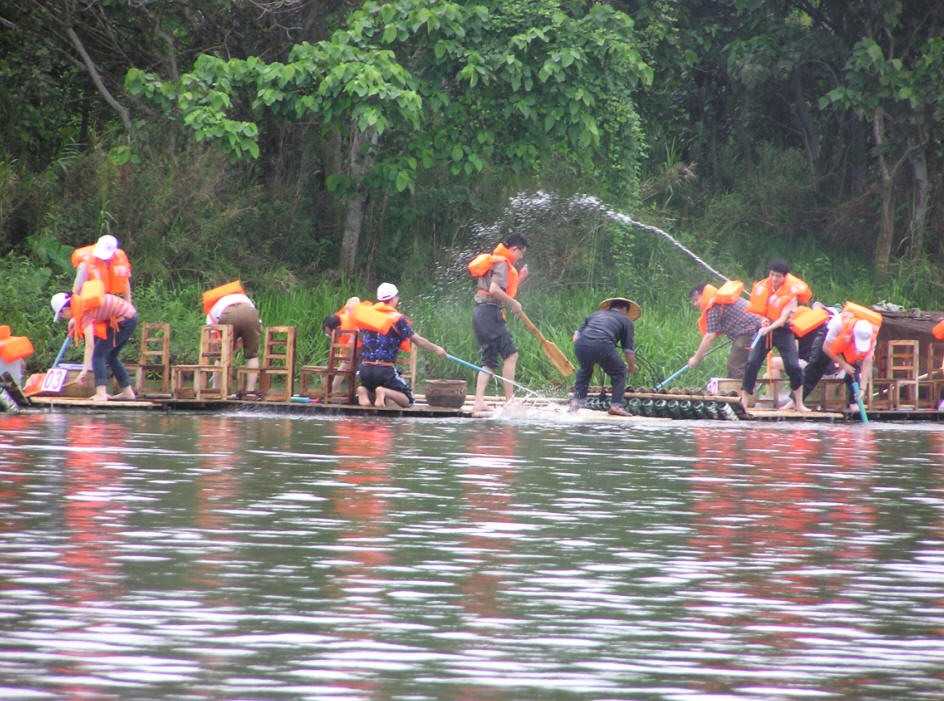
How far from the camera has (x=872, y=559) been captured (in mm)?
8664

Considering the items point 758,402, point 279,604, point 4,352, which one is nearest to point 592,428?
point 758,402

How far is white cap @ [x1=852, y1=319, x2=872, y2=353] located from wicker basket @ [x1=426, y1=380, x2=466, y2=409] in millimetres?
4178

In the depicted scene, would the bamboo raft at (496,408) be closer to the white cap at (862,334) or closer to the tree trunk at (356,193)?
the white cap at (862,334)

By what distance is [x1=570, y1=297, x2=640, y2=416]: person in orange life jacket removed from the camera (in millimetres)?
17141

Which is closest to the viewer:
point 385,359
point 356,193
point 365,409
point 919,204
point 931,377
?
point 385,359

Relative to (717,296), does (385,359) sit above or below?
below

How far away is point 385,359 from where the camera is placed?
1727cm

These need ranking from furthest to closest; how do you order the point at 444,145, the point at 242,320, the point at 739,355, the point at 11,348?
the point at 444,145, the point at 739,355, the point at 242,320, the point at 11,348

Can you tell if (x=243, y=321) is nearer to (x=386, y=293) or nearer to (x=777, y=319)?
(x=386, y=293)

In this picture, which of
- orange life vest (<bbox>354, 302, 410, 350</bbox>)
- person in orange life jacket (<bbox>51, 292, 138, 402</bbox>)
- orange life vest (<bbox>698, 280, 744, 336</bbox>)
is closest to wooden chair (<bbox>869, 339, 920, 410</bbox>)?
orange life vest (<bbox>698, 280, 744, 336</bbox>)

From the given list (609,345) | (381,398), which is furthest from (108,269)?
(609,345)

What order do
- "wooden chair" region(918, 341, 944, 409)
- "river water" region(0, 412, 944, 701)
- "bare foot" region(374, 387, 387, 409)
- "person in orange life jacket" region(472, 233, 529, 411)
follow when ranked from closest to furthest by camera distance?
"river water" region(0, 412, 944, 701) → "person in orange life jacket" region(472, 233, 529, 411) → "bare foot" region(374, 387, 387, 409) → "wooden chair" region(918, 341, 944, 409)

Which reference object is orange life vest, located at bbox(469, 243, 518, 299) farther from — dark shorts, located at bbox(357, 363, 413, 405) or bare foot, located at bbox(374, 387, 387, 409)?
bare foot, located at bbox(374, 387, 387, 409)

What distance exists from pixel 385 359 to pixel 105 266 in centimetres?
299
